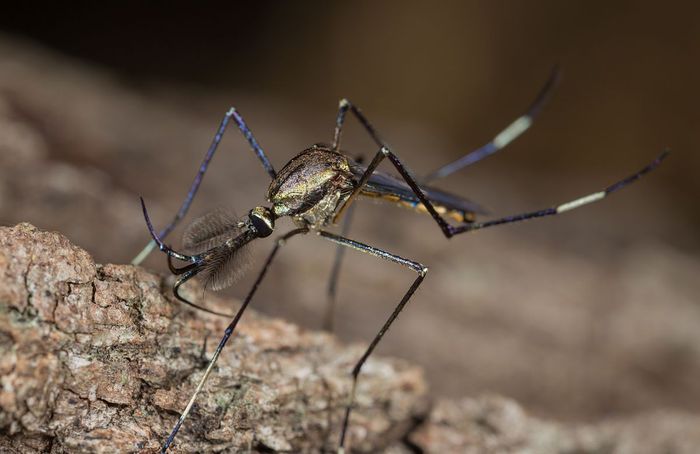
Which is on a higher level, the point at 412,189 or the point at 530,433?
the point at 412,189

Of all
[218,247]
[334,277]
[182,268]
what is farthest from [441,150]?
[182,268]

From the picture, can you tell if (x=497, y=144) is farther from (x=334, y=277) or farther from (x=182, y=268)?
(x=182, y=268)

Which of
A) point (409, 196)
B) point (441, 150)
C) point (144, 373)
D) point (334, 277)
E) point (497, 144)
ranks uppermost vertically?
point (441, 150)

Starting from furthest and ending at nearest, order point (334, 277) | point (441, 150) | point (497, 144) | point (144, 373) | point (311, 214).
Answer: point (441, 150), point (497, 144), point (334, 277), point (311, 214), point (144, 373)

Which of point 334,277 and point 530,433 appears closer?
point 530,433

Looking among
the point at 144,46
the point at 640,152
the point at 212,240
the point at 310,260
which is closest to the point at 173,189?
the point at 310,260

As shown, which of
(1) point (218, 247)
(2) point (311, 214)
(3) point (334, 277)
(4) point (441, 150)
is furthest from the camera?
(4) point (441, 150)
